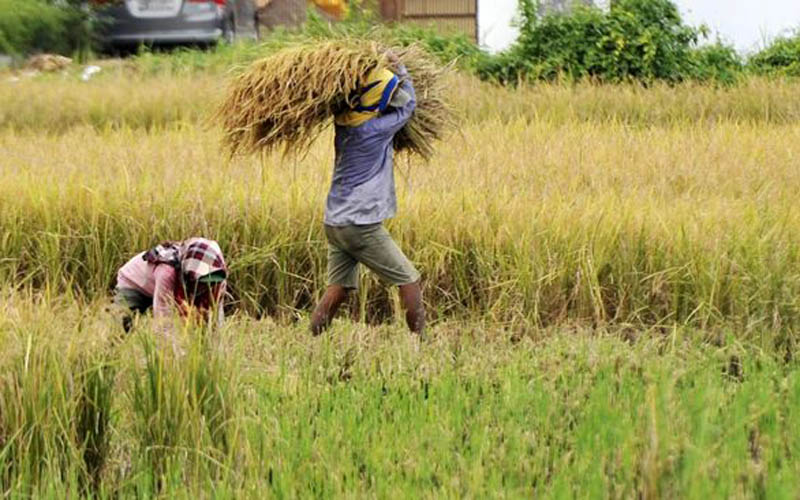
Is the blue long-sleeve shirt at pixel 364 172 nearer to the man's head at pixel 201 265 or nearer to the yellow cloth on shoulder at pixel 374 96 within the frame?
the yellow cloth on shoulder at pixel 374 96

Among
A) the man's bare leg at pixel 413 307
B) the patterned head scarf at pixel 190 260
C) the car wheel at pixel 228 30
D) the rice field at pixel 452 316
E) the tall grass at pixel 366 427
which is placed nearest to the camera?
the tall grass at pixel 366 427

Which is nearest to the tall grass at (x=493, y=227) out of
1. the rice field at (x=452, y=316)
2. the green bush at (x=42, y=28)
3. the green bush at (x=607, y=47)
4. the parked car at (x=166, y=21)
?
the rice field at (x=452, y=316)

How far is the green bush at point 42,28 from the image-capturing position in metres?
13.6

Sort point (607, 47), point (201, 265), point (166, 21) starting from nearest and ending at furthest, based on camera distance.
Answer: point (201, 265) → point (607, 47) → point (166, 21)

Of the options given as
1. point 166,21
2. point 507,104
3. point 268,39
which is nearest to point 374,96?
point 507,104

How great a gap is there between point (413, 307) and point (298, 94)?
917 millimetres

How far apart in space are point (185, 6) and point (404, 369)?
9.08 m

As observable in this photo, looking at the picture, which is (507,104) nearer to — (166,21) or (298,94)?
(166,21)

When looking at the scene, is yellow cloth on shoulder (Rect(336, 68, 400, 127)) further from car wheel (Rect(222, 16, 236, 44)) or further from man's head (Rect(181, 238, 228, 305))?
car wheel (Rect(222, 16, 236, 44))

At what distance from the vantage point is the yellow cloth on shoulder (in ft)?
17.6

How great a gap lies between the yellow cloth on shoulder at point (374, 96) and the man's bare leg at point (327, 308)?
2.15 ft

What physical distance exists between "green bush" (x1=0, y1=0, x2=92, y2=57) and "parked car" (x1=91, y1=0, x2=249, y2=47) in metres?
0.26

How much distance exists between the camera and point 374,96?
536 cm

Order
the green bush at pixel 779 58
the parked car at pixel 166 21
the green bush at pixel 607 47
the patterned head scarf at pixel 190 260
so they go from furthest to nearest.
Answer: the parked car at pixel 166 21
the green bush at pixel 779 58
the green bush at pixel 607 47
the patterned head scarf at pixel 190 260
